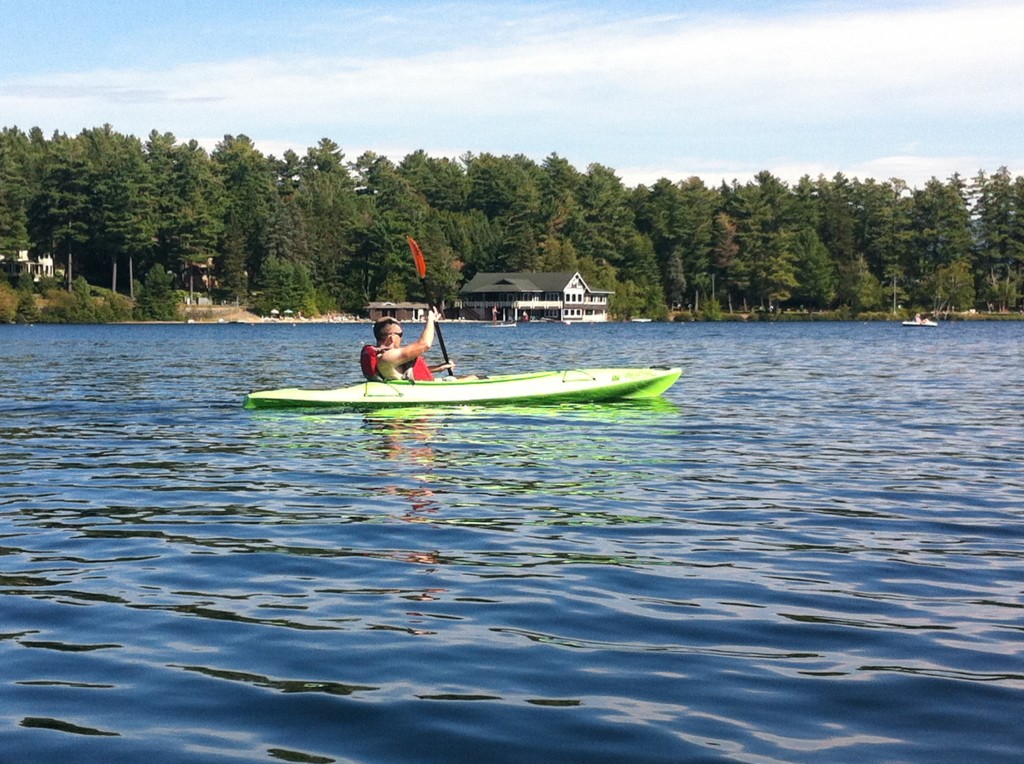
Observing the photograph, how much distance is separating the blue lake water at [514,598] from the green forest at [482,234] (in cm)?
10485

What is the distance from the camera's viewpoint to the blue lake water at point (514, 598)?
208 inches

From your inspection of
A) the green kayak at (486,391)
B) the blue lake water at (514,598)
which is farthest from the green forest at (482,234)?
the blue lake water at (514,598)

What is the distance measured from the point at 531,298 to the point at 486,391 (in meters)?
113

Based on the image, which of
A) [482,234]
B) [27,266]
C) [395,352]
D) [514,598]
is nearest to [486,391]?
[395,352]

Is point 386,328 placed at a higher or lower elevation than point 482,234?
lower

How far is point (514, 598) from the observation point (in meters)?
7.52

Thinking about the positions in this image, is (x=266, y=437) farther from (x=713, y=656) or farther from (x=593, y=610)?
(x=713, y=656)

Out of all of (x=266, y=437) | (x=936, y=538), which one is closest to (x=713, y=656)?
(x=936, y=538)

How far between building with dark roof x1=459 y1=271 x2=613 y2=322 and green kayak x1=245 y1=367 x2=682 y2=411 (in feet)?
354

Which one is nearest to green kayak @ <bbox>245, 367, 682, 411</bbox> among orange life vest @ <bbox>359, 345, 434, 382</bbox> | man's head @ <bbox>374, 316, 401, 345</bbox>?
orange life vest @ <bbox>359, 345, 434, 382</bbox>

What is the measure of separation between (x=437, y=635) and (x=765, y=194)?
148m

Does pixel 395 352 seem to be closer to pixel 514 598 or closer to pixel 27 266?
pixel 514 598

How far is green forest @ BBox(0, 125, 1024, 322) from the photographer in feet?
397

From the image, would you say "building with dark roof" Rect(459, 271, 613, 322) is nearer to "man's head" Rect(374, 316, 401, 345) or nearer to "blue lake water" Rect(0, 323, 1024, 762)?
"man's head" Rect(374, 316, 401, 345)
